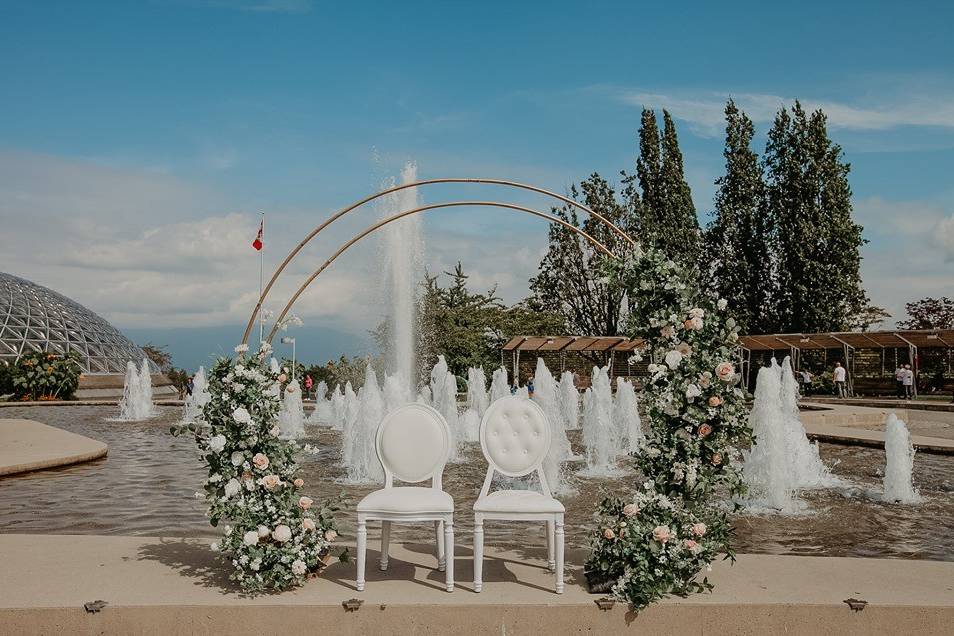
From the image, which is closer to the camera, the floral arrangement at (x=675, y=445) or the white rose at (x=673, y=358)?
the floral arrangement at (x=675, y=445)

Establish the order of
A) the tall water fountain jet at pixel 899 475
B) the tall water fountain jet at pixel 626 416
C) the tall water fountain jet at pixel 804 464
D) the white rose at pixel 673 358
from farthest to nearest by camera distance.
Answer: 1. the tall water fountain jet at pixel 626 416
2. the tall water fountain jet at pixel 804 464
3. the tall water fountain jet at pixel 899 475
4. the white rose at pixel 673 358

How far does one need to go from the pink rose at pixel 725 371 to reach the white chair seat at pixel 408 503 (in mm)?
1847

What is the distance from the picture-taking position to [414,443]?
18.3ft

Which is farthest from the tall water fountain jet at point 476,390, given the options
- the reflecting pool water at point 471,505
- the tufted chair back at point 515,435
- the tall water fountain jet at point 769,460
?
the tufted chair back at point 515,435

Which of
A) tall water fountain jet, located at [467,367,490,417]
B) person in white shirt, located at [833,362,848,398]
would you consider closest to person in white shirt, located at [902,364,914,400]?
person in white shirt, located at [833,362,848,398]

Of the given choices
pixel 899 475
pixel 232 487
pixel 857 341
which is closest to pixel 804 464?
pixel 899 475

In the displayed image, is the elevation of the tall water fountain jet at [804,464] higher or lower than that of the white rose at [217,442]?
lower

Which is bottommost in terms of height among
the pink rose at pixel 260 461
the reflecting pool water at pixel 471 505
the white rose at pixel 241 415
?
the reflecting pool water at pixel 471 505

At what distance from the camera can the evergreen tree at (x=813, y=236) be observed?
34.3 meters

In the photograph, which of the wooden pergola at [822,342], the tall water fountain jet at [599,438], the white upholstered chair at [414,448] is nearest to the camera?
the white upholstered chair at [414,448]

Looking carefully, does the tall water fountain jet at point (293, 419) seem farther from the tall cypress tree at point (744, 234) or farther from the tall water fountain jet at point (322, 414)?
the tall cypress tree at point (744, 234)

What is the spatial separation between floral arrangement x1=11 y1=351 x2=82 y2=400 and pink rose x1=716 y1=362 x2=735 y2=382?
29964mm

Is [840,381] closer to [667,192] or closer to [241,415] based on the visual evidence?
[667,192]

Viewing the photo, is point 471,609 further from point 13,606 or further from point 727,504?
point 727,504
